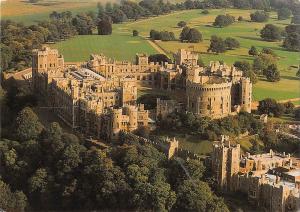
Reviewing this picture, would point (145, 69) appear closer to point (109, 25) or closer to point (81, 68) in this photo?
point (81, 68)

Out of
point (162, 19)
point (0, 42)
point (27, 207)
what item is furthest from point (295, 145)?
point (162, 19)

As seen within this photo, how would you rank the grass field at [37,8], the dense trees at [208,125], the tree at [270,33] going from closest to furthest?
the dense trees at [208,125] → the grass field at [37,8] → the tree at [270,33]

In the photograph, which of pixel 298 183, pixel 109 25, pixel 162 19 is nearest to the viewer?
pixel 298 183

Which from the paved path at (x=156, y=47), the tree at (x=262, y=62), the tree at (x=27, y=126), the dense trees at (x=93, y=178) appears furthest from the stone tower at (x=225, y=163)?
the paved path at (x=156, y=47)

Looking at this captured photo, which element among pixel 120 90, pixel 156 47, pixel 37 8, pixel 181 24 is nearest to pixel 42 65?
pixel 120 90

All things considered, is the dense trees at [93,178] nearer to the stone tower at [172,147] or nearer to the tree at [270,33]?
the stone tower at [172,147]

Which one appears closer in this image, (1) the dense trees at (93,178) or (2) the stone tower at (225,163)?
(1) the dense trees at (93,178)

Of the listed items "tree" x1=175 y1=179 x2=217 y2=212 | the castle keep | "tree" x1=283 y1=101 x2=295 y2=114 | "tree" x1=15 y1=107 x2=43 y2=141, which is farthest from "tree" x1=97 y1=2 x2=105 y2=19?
"tree" x1=175 y1=179 x2=217 y2=212
